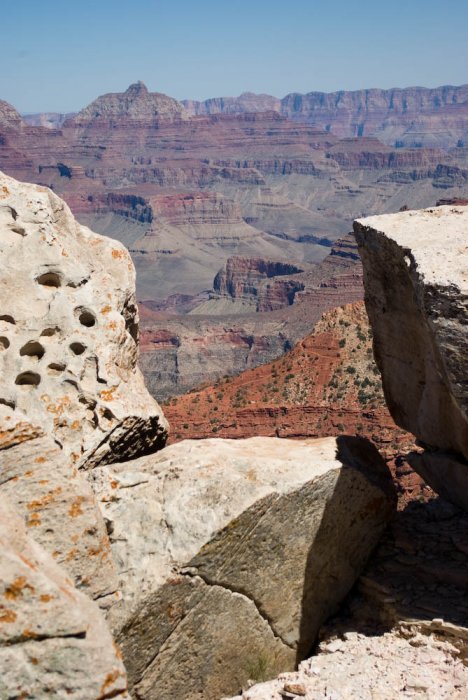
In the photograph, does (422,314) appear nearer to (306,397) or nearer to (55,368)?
(55,368)

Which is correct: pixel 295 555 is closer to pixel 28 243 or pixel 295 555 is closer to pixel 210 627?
pixel 210 627

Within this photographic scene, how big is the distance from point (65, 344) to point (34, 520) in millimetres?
2469

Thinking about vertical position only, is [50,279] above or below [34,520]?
above

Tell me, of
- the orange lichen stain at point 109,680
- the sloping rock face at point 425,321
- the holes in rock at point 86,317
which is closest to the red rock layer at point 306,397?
the sloping rock face at point 425,321

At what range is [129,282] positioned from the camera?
1021cm

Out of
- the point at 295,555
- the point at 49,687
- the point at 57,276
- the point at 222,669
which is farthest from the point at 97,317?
the point at 49,687

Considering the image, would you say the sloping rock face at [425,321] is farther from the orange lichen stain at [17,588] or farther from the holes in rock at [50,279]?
the orange lichen stain at [17,588]

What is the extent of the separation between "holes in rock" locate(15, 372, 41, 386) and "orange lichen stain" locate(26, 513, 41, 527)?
6.67 feet

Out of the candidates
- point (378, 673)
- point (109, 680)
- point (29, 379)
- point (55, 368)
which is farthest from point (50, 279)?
point (378, 673)

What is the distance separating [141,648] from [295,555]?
1.90m

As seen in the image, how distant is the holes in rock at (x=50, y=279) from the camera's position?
353 inches

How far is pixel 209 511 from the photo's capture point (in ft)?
26.1

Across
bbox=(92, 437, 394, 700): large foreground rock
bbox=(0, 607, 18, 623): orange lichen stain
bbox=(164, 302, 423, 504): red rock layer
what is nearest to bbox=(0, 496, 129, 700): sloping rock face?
bbox=(0, 607, 18, 623): orange lichen stain

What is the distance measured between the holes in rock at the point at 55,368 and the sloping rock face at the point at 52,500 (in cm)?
158
